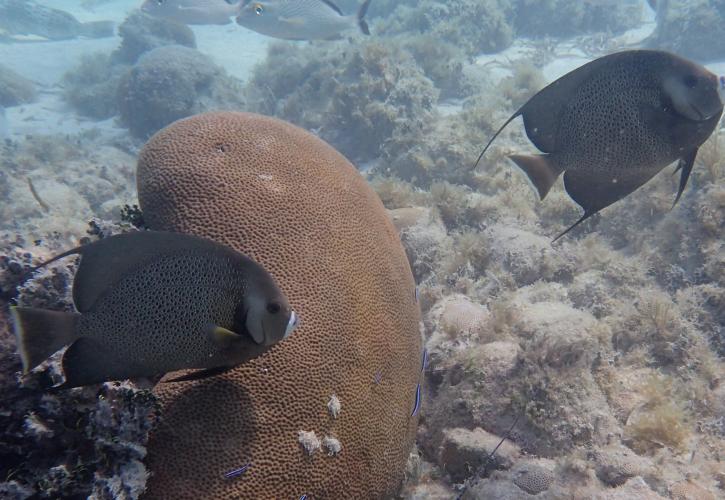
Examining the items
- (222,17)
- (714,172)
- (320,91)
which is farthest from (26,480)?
(222,17)

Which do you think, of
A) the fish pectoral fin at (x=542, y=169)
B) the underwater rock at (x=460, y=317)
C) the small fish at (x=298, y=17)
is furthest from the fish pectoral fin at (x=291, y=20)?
the fish pectoral fin at (x=542, y=169)

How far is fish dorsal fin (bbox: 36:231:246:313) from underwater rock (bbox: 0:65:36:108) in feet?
61.1

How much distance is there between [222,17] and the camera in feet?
41.0

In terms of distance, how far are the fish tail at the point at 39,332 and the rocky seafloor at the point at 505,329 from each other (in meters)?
0.31

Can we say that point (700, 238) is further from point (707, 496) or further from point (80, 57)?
point (80, 57)

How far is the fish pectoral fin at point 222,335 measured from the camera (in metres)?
1.60

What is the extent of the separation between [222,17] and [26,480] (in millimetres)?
13510

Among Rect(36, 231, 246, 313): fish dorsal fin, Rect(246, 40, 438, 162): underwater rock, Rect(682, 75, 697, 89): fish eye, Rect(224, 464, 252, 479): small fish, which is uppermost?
Rect(682, 75, 697, 89): fish eye

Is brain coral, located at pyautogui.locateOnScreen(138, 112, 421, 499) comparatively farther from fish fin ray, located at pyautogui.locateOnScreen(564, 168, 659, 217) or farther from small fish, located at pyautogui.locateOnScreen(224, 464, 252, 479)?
fish fin ray, located at pyautogui.locateOnScreen(564, 168, 659, 217)

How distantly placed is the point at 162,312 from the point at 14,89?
19.4 meters

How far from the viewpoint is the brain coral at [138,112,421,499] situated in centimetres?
198

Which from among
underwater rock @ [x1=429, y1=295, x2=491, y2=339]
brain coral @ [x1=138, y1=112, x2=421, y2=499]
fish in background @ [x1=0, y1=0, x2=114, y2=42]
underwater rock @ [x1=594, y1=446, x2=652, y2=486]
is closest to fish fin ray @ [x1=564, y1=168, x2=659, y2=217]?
brain coral @ [x1=138, y1=112, x2=421, y2=499]

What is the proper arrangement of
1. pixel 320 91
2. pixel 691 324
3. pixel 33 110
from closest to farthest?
pixel 691 324 → pixel 320 91 → pixel 33 110

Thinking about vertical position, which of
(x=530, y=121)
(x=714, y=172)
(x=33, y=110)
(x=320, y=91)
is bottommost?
Result: (x=33, y=110)
